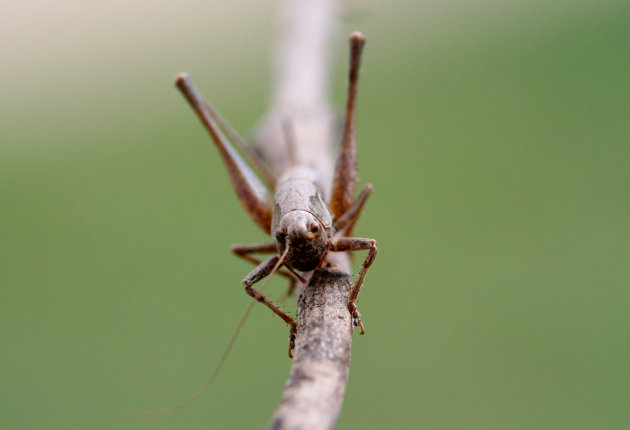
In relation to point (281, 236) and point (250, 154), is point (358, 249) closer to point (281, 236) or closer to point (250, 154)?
point (281, 236)

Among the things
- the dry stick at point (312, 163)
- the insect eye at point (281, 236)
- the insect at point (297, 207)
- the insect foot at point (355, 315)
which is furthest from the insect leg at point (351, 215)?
the insect foot at point (355, 315)

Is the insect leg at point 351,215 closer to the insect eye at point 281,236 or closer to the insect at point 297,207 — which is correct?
the insect at point 297,207

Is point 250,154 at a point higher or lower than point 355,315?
higher

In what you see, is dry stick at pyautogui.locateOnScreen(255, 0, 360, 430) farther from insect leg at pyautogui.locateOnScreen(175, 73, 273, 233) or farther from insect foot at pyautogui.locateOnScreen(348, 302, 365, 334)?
insect leg at pyautogui.locateOnScreen(175, 73, 273, 233)

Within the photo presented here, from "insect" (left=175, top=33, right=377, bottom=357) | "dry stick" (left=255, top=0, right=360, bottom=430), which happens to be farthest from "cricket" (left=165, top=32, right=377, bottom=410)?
"dry stick" (left=255, top=0, right=360, bottom=430)

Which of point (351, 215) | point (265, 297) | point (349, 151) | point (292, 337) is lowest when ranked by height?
point (292, 337)

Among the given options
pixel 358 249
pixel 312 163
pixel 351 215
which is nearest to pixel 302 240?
pixel 358 249

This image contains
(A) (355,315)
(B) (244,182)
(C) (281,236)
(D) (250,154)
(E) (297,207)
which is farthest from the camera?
(D) (250,154)
